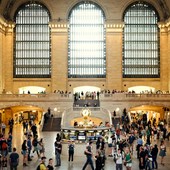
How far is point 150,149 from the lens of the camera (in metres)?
23.9

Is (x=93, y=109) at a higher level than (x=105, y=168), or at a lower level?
higher

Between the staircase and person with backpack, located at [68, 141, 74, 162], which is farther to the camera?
the staircase

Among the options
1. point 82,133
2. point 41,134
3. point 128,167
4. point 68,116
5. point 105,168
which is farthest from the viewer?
point 68,116

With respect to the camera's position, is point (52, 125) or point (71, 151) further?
point (52, 125)

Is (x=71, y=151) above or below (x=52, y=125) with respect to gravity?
below

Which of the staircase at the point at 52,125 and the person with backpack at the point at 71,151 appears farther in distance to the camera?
the staircase at the point at 52,125

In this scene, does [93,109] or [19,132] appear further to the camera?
[93,109]

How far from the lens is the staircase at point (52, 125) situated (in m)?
42.8

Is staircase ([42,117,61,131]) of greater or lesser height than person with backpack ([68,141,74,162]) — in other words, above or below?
above

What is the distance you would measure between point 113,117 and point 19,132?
425 inches

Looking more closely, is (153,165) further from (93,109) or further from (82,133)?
(93,109)

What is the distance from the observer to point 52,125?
144ft

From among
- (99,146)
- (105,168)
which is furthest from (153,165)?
(99,146)

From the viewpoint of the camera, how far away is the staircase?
140 ft
